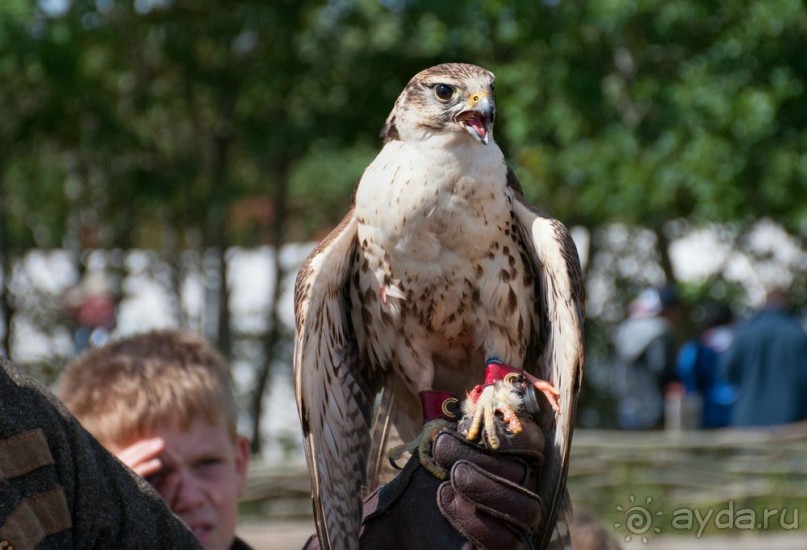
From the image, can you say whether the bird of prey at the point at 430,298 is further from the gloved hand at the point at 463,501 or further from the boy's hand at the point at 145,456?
the boy's hand at the point at 145,456

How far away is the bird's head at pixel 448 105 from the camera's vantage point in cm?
327

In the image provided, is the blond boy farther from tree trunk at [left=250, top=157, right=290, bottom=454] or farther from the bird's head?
tree trunk at [left=250, top=157, right=290, bottom=454]

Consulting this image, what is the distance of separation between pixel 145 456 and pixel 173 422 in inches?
4.5

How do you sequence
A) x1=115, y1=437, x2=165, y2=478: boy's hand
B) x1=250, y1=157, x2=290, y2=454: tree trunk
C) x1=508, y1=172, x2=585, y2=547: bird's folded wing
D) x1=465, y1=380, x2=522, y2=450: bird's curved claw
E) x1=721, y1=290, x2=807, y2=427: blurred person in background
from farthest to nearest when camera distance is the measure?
1. x1=250, y1=157, x2=290, y2=454: tree trunk
2. x1=721, y1=290, x2=807, y2=427: blurred person in background
3. x1=115, y1=437, x2=165, y2=478: boy's hand
4. x1=508, y1=172, x2=585, y2=547: bird's folded wing
5. x1=465, y1=380, x2=522, y2=450: bird's curved claw

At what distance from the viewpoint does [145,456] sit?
10.5 ft

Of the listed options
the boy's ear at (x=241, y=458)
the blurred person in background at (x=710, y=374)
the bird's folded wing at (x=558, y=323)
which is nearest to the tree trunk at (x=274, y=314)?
the blurred person in background at (x=710, y=374)

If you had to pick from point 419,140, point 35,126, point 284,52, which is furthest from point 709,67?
point 419,140

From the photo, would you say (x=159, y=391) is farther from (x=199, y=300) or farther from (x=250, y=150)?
(x=199, y=300)

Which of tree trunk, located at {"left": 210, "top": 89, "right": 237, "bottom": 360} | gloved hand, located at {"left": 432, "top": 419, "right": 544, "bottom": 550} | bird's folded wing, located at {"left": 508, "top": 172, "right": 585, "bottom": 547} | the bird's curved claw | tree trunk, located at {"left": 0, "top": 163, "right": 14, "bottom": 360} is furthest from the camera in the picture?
tree trunk, located at {"left": 0, "top": 163, "right": 14, "bottom": 360}

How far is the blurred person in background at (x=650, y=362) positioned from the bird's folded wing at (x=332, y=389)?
8287 mm

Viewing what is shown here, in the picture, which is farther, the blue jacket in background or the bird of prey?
the blue jacket in background

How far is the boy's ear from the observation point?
3.46m

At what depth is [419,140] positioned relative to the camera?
10.9 feet

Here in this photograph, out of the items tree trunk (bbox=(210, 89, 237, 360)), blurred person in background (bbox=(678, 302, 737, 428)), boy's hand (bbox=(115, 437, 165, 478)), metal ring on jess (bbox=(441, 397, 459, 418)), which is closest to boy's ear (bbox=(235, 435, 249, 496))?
boy's hand (bbox=(115, 437, 165, 478))
